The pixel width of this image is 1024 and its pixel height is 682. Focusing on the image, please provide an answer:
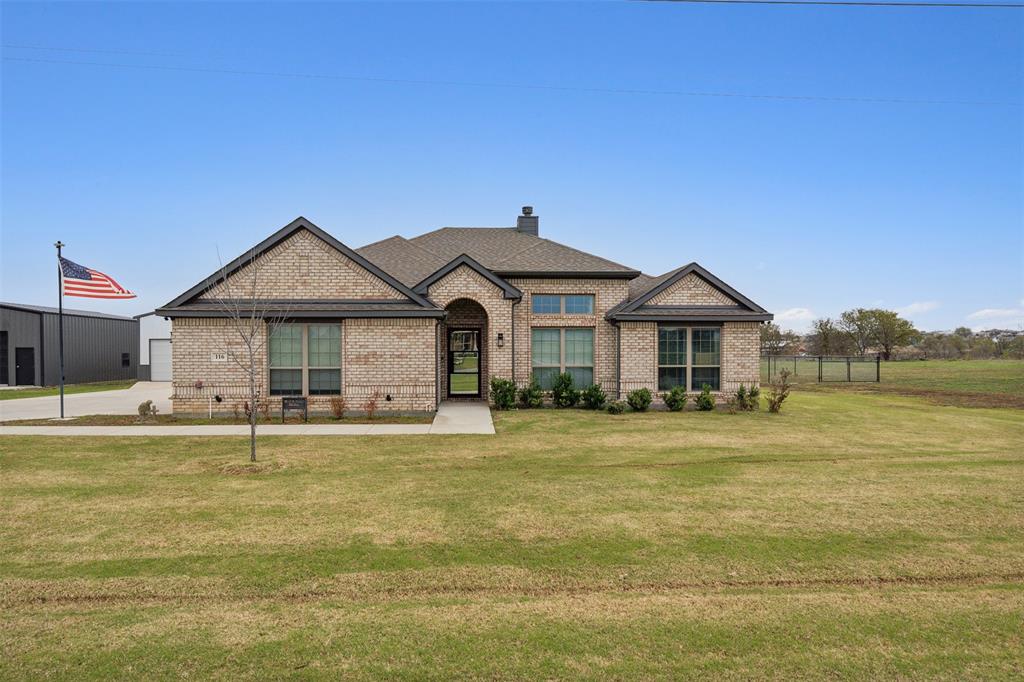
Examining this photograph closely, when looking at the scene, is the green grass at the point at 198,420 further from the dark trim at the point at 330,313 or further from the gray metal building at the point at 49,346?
the gray metal building at the point at 49,346

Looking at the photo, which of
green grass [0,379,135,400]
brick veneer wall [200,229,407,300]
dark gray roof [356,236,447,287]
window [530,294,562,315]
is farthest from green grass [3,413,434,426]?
green grass [0,379,135,400]

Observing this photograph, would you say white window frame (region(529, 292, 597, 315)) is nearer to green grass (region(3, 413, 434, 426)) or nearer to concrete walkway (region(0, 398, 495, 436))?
concrete walkway (region(0, 398, 495, 436))

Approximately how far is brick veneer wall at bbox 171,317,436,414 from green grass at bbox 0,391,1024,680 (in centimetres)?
602

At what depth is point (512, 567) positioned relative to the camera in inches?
212

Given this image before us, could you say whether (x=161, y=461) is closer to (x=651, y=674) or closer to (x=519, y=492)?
(x=519, y=492)

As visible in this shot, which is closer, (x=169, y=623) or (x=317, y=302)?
(x=169, y=623)

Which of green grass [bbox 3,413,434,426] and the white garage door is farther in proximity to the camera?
the white garage door

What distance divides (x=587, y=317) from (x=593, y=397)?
115 inches

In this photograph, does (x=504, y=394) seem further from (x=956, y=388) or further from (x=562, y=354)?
(x=956, y=388)

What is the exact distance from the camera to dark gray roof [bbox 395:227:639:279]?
19469 millimetres

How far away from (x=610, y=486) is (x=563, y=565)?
3.21 m

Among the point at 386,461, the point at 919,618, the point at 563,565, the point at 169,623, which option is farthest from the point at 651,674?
the point at 386,461

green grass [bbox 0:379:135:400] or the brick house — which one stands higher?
the brick house

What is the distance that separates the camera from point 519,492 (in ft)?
26.7
